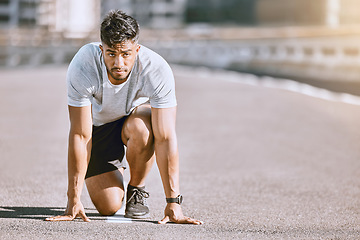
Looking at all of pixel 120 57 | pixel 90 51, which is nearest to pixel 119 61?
pixel 120 57

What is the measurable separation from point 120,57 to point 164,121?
1.90 feet

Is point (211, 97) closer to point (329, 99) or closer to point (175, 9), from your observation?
point (329, 99)

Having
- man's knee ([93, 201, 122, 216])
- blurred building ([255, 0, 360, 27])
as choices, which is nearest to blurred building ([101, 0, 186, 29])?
blurred building ([255, 0, 360, 27])

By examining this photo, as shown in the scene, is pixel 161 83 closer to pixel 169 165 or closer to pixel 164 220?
pixel 169 165

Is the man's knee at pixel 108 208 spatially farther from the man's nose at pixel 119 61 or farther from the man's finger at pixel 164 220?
the man's nose at pixel 119 61

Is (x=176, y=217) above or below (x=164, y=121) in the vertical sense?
below

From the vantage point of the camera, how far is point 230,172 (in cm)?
748

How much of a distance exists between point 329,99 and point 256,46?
684 inches

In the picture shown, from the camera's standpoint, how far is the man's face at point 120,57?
428cm

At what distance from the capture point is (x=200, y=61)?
36.6m

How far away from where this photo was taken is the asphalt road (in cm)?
467

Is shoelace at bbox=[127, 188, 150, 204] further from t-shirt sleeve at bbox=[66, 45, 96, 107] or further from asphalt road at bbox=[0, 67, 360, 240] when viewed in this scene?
t-shirt sleeve at bbox=[66, 45, 96, 107]

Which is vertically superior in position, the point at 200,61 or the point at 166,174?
the point at 166,174

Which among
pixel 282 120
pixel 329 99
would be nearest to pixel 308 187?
pixel 282 120
